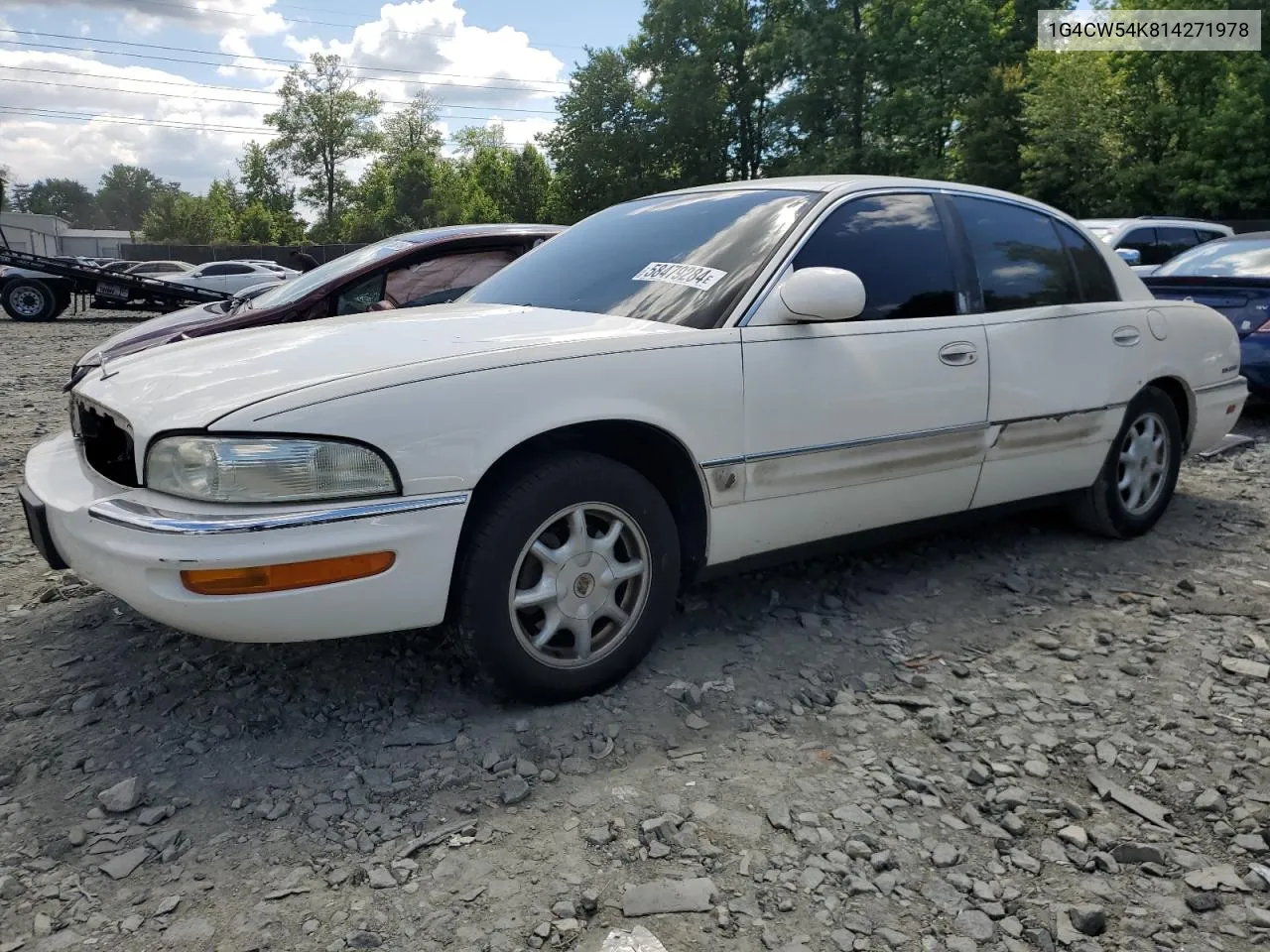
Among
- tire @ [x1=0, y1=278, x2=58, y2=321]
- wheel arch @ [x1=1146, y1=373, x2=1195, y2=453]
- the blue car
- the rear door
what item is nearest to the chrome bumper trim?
the rear door

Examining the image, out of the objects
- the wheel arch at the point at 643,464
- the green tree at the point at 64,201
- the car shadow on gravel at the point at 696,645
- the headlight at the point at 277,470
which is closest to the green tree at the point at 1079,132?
the car shadow on gravel at the point at 696,645

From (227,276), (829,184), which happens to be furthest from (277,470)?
(227,276)

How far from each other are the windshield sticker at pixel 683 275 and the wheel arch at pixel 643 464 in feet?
1.84

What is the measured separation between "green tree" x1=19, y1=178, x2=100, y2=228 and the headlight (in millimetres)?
145995

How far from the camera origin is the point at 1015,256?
3.99m

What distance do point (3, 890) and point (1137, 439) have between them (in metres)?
4.35

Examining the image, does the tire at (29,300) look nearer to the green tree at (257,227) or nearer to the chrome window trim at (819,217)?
the chrome window trim at (819,217)

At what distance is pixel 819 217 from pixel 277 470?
196 cm

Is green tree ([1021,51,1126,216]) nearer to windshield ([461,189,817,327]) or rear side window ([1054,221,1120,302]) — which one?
rear side window ([1054,221,1120,302])

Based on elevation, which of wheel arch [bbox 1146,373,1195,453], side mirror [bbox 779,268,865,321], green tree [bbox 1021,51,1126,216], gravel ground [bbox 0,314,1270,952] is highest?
green tree [bbox 1021,51,1126,216]

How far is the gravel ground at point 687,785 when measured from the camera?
206cm

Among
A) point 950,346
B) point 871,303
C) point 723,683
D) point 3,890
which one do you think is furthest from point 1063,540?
point 3,890

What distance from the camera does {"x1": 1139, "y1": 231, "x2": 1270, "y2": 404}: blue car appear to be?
6.88 meters

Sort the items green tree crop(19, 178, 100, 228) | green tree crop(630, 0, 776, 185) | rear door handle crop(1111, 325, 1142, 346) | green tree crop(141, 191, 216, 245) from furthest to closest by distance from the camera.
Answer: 1. green tree crop(19, 178, 100, 228)
2. green tree crop(141, 191, 216, 245)
3. green tree crop(630, 0, 776, 185)
4. rear door handle crop(1111, 325, 1142, 346)
